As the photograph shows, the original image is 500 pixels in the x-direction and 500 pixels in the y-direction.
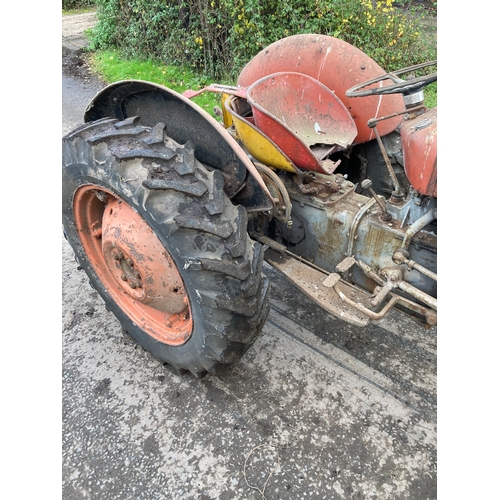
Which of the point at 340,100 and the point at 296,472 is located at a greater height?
the point at 340,100

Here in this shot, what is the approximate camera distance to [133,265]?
6.02ft

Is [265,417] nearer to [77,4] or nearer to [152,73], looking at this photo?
[152,73]

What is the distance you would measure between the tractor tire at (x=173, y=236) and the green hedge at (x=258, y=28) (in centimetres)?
372

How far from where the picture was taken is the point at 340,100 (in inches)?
83.4

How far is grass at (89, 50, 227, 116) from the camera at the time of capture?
5555 mm

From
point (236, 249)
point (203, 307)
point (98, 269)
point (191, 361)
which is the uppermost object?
point (236, 249)

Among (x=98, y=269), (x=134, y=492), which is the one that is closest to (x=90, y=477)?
(x=134, y=492)

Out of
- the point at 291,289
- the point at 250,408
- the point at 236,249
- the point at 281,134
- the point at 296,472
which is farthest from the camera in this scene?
the point at 291,289

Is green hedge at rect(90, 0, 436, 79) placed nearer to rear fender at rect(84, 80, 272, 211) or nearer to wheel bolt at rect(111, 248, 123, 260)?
rear fender at rect(84, 80, 272, 211)

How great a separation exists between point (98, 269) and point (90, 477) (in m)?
0.92

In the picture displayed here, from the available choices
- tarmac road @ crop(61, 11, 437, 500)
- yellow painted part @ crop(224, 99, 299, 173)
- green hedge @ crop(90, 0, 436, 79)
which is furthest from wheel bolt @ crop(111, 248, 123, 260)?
green hedge @ crop(90, 0, 436, 79)

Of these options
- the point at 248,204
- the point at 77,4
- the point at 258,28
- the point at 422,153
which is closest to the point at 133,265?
the point at 248,204

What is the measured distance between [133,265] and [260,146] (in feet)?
2.40

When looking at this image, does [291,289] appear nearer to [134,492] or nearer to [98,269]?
[98,269]
